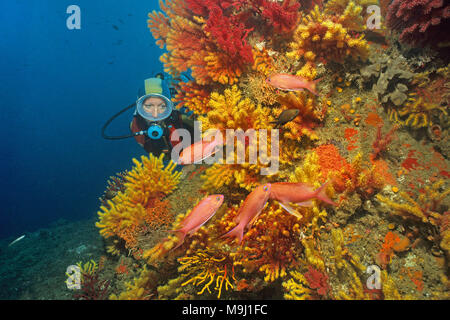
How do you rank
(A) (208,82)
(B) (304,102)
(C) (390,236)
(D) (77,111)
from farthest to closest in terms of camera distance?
1. (D) (77,111)
2. (A) (208,82)
3. (B) (304,102)
4. (C) (390,236)

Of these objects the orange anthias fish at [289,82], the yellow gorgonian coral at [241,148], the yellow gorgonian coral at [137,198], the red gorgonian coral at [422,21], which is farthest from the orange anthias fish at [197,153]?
the red gorgonian coral at [422,21]

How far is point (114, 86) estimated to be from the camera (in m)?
85.1

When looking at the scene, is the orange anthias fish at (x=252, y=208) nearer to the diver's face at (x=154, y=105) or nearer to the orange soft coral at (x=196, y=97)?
the orange soft coral at (x=196, y=97)

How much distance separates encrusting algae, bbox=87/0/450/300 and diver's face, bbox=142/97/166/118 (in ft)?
4.42

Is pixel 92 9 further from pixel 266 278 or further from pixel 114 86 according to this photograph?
pixel 266 278

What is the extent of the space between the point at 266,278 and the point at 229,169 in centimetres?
154

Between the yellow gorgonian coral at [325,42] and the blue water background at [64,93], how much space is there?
4479 cm

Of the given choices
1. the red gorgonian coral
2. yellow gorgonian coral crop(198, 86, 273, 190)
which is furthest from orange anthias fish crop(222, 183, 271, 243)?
the red gorgonian coral

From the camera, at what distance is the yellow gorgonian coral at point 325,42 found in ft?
10.6

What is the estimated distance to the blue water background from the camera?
51781 millimetres

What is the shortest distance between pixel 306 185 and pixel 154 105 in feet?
14.2

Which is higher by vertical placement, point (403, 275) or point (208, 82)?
point (208, 82)

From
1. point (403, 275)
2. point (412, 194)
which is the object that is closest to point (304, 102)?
point (412, 194)

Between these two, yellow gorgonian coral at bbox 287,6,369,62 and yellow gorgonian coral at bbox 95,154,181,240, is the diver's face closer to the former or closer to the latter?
yellow gorgonian coral at bbox 95,154,181,240
